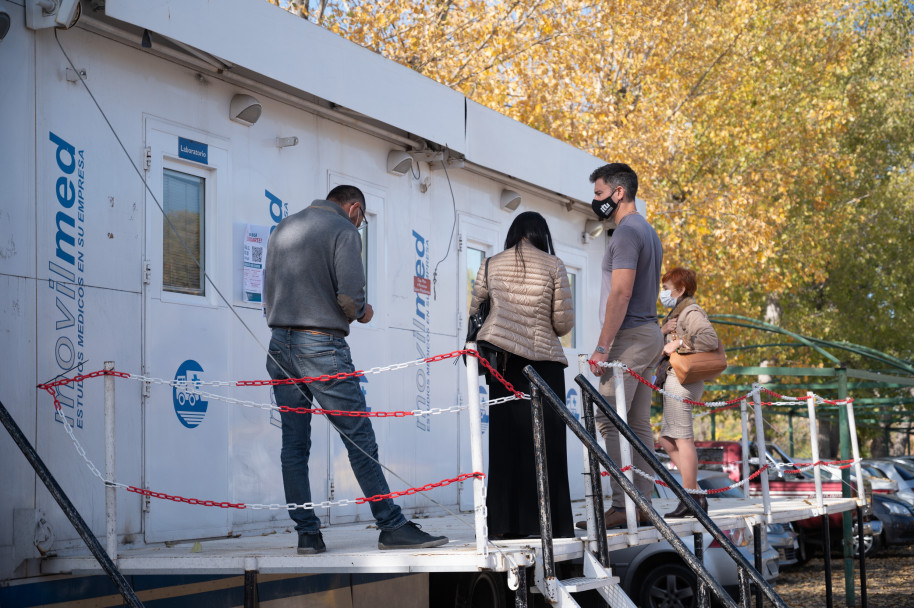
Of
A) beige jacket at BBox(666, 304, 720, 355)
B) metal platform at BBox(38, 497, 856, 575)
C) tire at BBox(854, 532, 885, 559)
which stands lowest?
tire at BBox(854, 532, 885, 559)

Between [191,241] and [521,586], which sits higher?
[191,241]

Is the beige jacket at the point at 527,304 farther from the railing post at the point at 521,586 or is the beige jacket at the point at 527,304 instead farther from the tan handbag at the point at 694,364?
the tan handbag at the point at 694,364

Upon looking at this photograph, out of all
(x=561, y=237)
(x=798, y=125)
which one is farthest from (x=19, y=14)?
(x=798, y=125)

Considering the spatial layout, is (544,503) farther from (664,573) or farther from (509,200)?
(509,200)

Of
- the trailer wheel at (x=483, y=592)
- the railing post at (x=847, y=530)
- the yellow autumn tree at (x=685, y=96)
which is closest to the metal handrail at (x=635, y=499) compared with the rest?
the trailer wheel at (x=483, y=592)

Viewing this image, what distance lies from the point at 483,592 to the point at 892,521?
44.1 feet

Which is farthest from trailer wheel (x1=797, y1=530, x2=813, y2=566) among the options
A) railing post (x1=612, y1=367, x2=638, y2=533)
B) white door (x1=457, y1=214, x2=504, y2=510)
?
railing post (x1=612, y1=367, x2=638, y2=533)

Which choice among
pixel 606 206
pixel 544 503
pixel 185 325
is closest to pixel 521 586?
pixel 544 503

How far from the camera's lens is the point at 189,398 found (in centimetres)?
629

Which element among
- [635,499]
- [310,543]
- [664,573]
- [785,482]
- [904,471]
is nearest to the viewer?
[635,499]

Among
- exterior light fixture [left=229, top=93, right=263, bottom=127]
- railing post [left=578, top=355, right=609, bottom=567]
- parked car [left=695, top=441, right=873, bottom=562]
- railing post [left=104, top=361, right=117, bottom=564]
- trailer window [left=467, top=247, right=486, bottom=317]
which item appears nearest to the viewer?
railing post [left=104, top=361, right=117, bottom=564]

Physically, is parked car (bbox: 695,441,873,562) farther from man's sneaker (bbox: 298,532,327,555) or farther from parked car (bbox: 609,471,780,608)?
man's sneaker (bbox: 298,532,327,555)

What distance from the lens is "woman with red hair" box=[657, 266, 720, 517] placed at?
716 cm

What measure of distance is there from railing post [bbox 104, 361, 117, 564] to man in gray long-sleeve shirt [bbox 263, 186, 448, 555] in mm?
834
